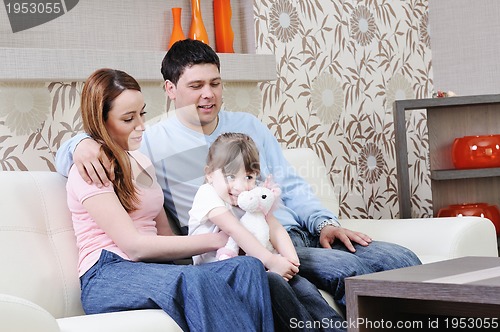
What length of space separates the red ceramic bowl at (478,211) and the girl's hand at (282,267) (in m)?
1.77

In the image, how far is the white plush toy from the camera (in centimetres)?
230

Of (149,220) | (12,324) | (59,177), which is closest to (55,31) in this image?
(59,177)

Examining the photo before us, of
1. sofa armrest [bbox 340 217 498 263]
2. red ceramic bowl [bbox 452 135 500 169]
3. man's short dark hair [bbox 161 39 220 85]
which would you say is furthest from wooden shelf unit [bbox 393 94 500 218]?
man's short dark hair [bbox 161 39 220 85]

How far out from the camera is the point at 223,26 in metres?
3.47

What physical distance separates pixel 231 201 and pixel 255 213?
0.26 ft

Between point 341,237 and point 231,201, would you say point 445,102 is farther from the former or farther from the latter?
point 231,201

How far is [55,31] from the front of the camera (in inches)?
121

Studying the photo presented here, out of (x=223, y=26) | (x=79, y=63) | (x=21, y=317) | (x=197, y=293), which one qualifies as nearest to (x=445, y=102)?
(x=223, y=26)

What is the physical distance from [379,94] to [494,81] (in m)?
0.65

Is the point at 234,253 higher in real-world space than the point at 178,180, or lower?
lower

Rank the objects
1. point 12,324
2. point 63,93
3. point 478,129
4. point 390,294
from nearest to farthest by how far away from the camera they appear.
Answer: point 12,324 < point 390,294 < point 63,93 < point 478,129

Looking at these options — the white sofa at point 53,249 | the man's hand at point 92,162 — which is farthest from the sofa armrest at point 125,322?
the man's hand at point 92,162

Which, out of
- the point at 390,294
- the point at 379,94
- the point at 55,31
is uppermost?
the point at 55,31

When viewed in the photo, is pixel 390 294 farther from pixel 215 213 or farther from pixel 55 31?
pixel 55 31
